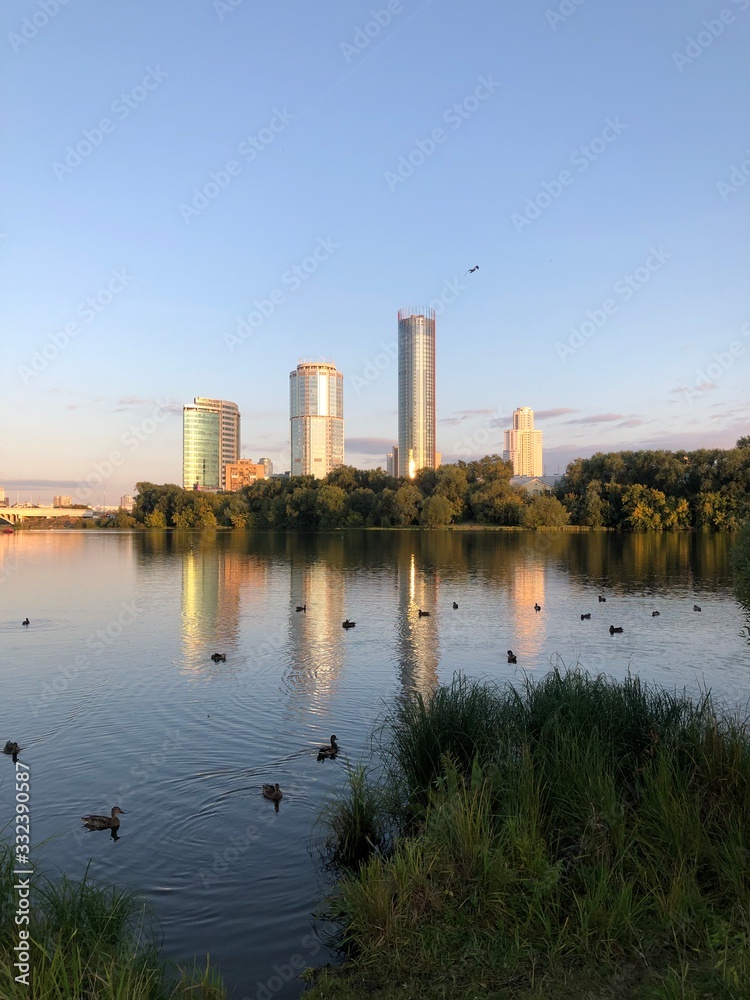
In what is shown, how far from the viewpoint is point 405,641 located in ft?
79.9

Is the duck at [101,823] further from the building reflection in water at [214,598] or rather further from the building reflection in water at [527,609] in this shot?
the building reflection in water at [527,609]

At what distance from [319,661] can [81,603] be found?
61.1 ft

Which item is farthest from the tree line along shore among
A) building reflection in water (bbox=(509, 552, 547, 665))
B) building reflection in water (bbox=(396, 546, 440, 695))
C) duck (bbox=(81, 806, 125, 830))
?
duck (bbox=(81, 806, 125, 830))

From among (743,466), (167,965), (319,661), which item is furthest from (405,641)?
(743,466)

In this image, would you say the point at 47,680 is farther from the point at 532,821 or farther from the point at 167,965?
the point at 532,821

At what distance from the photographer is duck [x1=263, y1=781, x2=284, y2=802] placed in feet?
35.2

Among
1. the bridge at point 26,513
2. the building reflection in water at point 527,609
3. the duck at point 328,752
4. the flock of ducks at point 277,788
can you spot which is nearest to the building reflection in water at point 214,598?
the duck at point 328,752

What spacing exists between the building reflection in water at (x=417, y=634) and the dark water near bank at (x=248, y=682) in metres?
0.13

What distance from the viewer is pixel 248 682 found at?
18719 mm

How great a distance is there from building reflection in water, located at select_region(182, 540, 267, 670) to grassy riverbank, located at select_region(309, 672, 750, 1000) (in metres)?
14.6

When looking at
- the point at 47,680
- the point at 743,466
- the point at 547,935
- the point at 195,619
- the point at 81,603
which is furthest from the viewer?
the point at 743,466

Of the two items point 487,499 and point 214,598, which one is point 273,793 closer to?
point 214,598

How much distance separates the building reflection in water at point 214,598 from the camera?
2422cm

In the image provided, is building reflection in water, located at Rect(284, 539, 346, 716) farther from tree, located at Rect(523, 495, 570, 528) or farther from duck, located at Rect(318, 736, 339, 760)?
tree, located at Rect(523, 495, 570, 528)
